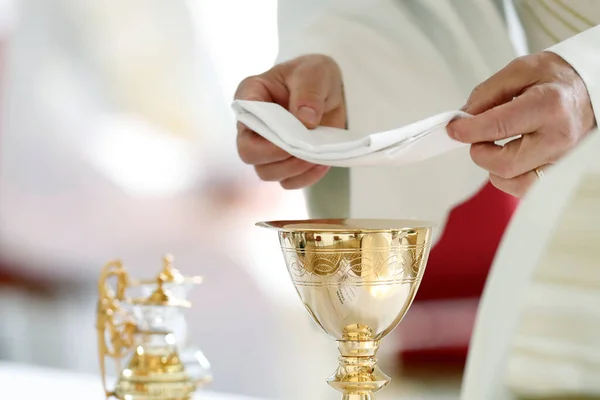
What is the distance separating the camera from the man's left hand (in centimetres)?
62

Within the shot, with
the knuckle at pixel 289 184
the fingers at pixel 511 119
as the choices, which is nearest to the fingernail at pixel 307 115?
the knuckle at pixel 289 184

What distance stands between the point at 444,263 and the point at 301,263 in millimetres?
1523

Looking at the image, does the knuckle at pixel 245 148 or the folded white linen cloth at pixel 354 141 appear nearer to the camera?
the folded white linen cloth at pixel 354 141

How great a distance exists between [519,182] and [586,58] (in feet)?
0.36

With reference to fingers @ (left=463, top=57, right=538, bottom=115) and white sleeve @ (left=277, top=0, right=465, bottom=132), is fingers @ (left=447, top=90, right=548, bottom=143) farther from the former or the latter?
white sleeve @ (left=277, top=0, right=465, bottom=132)

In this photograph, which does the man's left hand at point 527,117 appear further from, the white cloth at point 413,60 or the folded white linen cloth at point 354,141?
the white cloth at point 413,60

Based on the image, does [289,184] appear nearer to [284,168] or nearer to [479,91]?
[284,168]

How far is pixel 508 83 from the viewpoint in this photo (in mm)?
657

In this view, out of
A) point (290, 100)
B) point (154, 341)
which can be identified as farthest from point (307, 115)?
point (154, 341)

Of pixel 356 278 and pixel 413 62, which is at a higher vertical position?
pixel 413 62

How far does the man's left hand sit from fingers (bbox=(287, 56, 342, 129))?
0.62 ft

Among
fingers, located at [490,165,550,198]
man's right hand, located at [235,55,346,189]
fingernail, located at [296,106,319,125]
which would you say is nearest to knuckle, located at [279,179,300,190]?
man's right hand, located at [235,55,346,189]

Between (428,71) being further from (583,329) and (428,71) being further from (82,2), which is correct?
(82,2)

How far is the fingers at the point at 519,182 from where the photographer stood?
684mm
